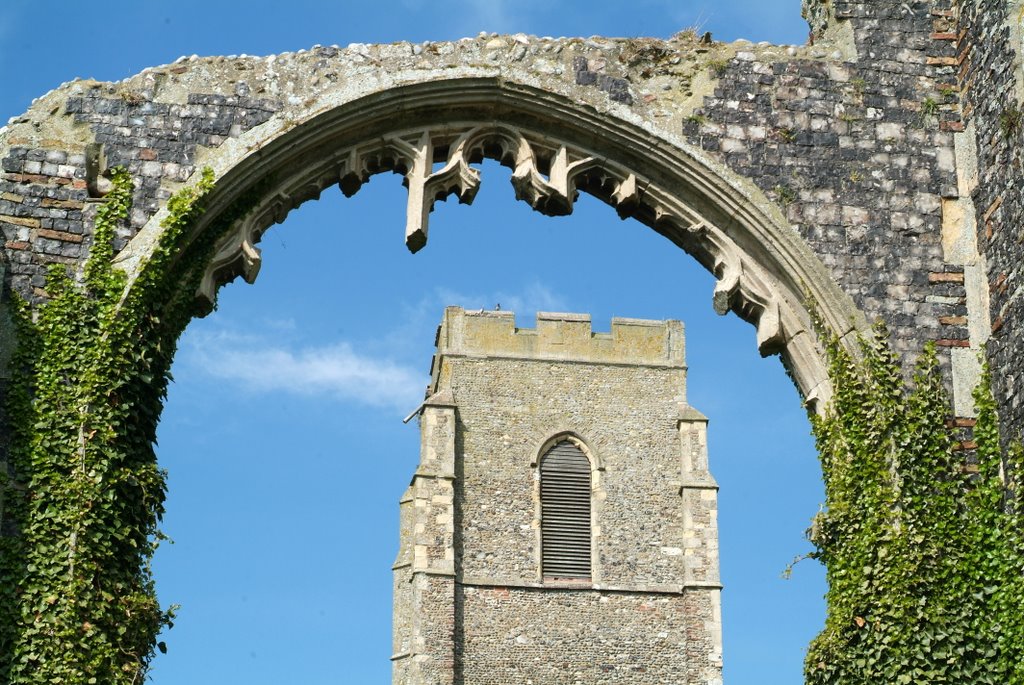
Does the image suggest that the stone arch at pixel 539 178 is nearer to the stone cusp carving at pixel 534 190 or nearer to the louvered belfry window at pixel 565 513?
the stone cusp carving at pixel 534 190

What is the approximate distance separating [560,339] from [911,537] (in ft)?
94.7

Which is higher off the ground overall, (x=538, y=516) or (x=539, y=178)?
(x=538, y=516)

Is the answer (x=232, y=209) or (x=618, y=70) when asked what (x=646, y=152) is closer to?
(x=618, y=70)

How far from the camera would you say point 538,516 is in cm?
A: 3541

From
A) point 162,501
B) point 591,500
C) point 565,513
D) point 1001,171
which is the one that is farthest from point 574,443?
point 162,501

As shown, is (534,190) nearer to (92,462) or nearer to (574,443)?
(92,462)

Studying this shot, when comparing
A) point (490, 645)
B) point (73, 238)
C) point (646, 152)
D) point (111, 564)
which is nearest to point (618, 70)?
point (646, 152)

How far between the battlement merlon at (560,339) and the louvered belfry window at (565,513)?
217 cm

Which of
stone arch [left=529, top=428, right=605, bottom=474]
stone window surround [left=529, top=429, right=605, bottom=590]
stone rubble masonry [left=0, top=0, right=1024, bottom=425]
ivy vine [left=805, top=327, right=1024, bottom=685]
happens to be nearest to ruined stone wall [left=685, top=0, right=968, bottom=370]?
stone rubble masonry [left=0, top=0, right=1024, bottom=425]

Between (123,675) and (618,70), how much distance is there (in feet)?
13.7

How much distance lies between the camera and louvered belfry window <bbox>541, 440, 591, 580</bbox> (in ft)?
115

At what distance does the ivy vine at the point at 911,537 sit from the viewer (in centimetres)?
829

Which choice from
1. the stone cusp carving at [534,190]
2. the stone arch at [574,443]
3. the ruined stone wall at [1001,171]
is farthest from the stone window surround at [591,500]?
the ruined stone wall at [1001,171]

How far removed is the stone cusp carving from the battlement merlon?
26.9m
